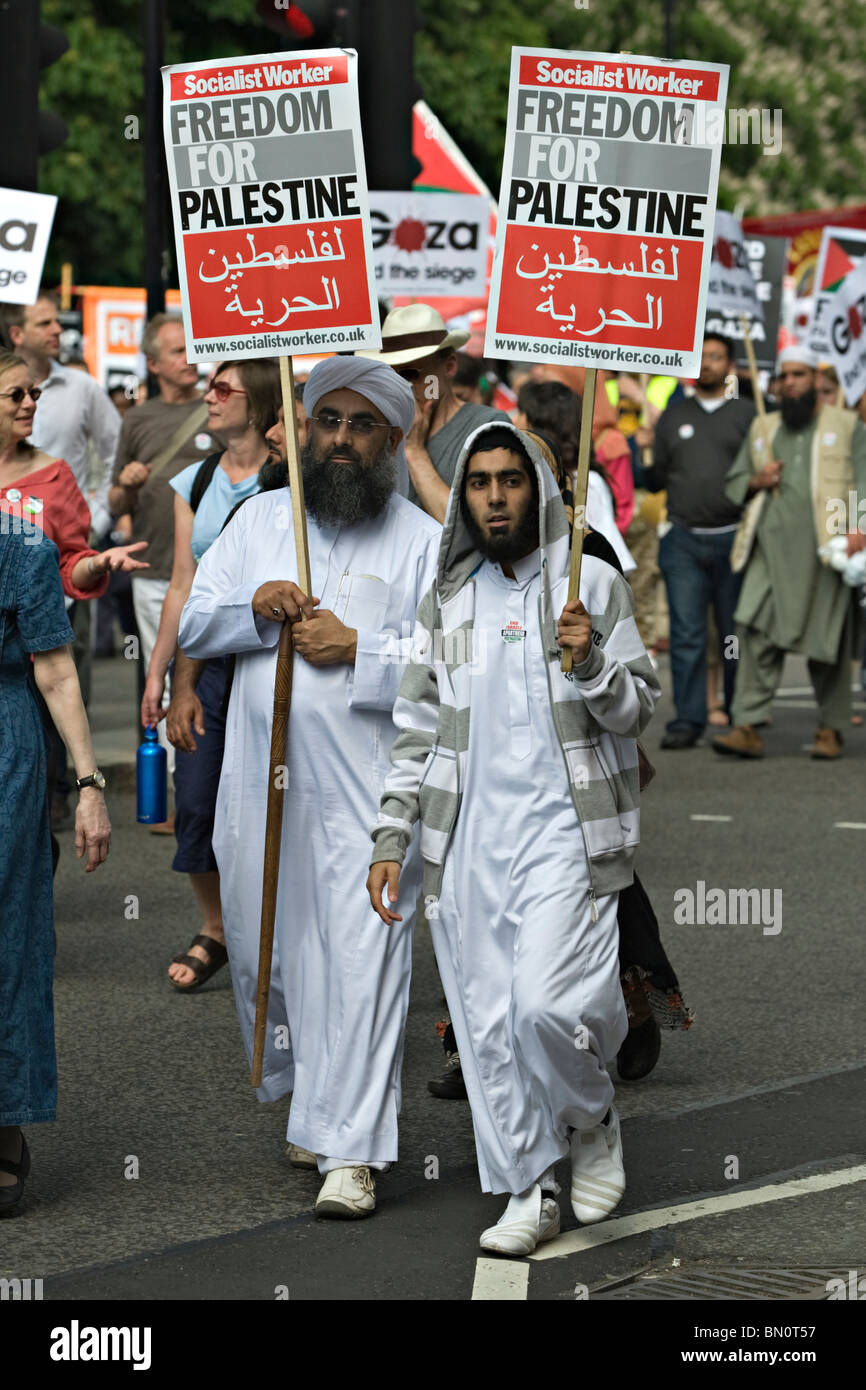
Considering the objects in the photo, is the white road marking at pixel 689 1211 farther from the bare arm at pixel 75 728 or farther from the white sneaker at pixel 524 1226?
the bare arm at pixel 75 728

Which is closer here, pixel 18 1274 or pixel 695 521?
pixel 18 1274

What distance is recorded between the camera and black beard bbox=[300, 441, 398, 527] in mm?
6141

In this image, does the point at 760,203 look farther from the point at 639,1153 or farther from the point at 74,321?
the point at 639,1153

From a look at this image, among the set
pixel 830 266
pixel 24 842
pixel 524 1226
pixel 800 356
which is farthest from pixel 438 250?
pixel 524 1226

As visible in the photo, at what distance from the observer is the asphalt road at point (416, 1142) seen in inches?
211

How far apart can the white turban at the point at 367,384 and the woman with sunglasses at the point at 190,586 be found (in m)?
1.56

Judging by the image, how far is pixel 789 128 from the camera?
4969cm

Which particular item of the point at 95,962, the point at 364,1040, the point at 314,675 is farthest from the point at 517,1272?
the point at 95,962

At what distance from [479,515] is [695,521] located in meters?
9.20

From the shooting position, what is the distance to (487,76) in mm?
37500

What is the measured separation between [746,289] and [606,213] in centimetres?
1064

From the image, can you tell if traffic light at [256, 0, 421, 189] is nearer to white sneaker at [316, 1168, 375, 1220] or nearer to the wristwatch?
the wristwatch

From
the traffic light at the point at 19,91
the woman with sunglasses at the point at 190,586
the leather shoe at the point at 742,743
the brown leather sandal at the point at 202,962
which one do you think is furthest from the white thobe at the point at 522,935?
the leather shoe at the point at 742,743

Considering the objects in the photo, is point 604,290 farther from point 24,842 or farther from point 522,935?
point 24,842
